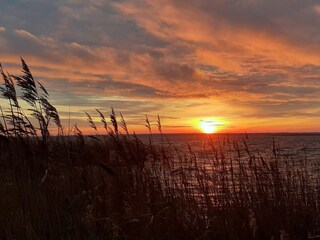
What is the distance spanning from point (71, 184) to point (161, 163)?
197cm

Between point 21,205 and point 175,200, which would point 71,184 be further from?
point 175,200

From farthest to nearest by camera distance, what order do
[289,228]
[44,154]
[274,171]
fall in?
1. [274,171]
2. [44,154]
3. [289,228]

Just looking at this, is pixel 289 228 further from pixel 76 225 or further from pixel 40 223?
pixel 40 223

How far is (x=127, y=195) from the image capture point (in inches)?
239

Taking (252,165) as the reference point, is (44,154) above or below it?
above

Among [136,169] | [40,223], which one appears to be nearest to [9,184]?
[40,223]

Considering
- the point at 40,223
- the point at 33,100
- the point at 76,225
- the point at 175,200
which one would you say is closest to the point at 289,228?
the point at 175,200

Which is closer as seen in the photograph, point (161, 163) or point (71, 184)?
point (71, 184)

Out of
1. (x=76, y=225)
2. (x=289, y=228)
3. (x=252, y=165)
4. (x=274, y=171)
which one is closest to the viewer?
(x=76, y=225)

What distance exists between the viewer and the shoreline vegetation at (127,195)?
5160 mm

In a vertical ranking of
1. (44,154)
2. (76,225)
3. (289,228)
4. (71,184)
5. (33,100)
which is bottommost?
(289,228)

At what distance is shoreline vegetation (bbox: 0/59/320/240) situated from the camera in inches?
203

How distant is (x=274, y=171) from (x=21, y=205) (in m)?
4.23

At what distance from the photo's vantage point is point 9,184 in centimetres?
604
